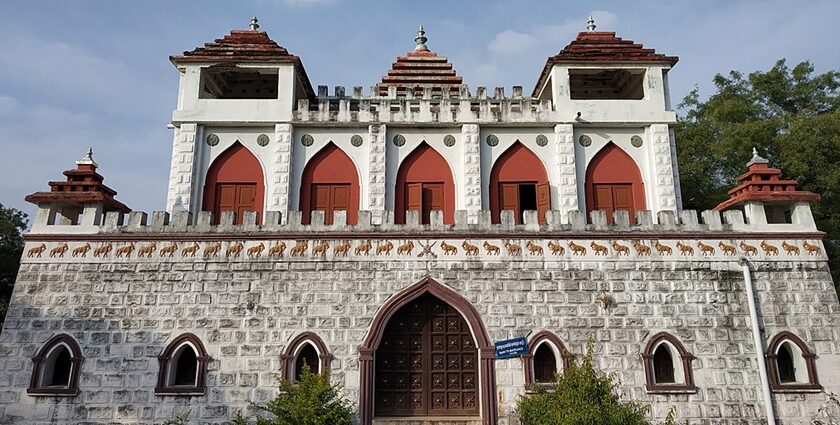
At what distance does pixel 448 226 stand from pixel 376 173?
170 inches

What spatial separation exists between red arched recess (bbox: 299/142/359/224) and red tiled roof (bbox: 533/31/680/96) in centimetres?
659

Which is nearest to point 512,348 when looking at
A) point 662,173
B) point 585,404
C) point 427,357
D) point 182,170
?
point 427,357

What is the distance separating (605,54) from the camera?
60.2 ft

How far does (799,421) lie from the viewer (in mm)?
12648

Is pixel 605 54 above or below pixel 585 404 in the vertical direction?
above

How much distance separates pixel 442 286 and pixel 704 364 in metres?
5.58

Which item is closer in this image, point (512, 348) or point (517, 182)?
point (512, 348)

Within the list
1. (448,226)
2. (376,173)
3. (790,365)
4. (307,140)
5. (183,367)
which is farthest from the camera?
Result: (307,140)

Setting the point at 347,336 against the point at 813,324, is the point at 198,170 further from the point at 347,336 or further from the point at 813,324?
the point at 813,324

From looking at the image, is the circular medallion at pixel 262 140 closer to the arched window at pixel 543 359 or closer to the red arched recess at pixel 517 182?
the red arched recess at pixel 517 182

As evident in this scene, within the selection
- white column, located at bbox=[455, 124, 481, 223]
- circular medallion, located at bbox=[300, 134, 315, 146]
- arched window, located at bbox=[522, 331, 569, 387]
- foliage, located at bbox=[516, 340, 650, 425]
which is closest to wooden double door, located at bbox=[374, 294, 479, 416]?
arched window, located at bbox=[522, 331, 569, 387]

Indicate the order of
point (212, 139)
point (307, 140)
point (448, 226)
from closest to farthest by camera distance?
point (448, 226), point (212, 139), point (307, 140)

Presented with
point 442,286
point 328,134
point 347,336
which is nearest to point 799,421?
point 442,286

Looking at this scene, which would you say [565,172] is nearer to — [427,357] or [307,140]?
[427,357]
